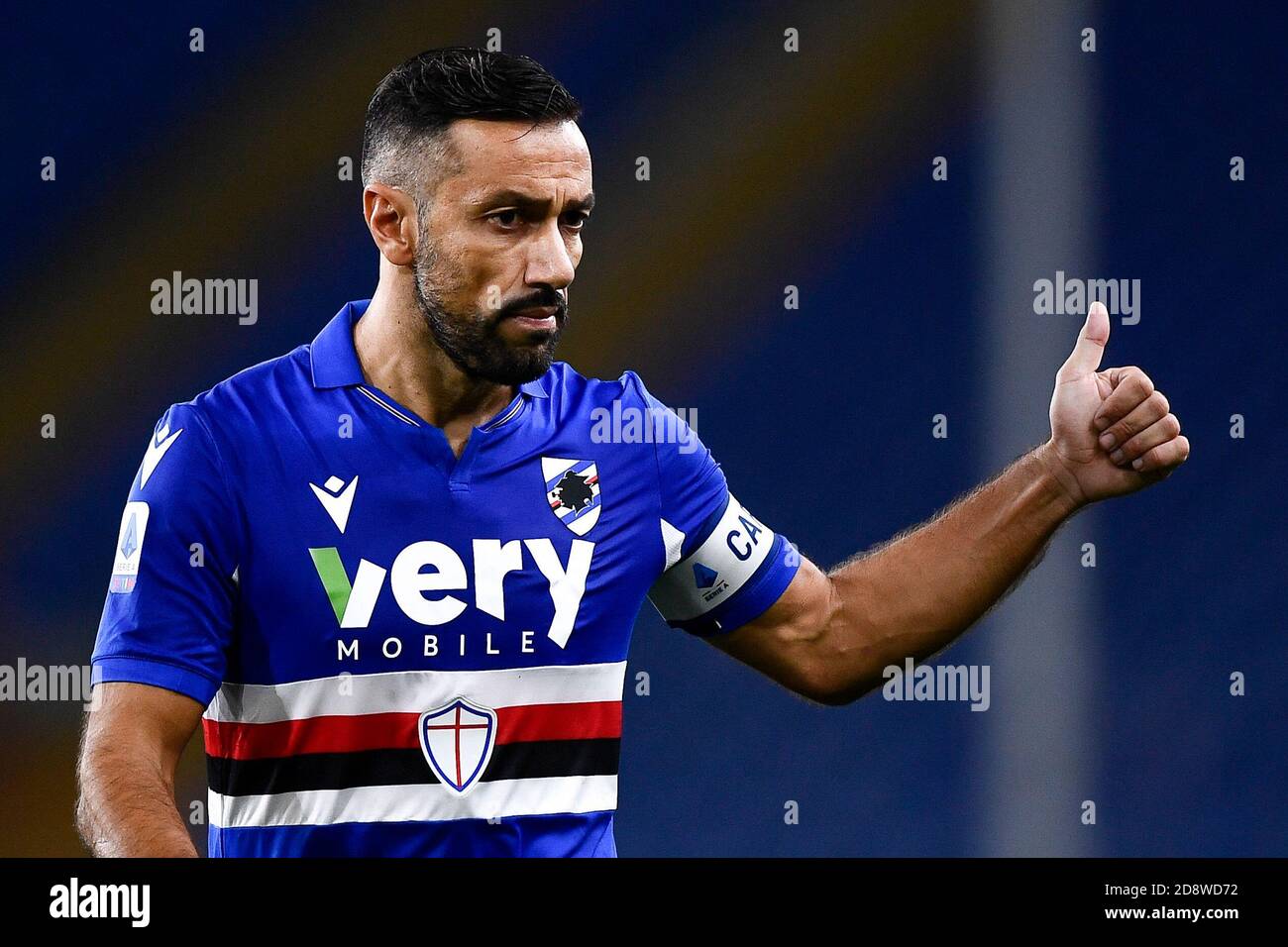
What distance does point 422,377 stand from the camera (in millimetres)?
2373

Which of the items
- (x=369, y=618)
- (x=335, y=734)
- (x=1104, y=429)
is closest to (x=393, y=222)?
(x=369, y=618)

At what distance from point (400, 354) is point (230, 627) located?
1.48 ft

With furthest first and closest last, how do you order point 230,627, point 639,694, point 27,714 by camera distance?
1. point 639,694
2. point 27,714
3. point 230,627

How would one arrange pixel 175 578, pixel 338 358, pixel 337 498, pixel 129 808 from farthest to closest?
pixel 338 358, pixel 337 498, pixel 175 578, pixel 129 808

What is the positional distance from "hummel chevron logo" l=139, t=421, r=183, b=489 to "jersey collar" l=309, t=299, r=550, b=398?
0.21 m

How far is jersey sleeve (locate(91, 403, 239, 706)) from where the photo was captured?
215cm

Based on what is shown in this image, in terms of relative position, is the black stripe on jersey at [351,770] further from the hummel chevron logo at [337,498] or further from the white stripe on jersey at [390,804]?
the hummel chevron logo at [337,498]

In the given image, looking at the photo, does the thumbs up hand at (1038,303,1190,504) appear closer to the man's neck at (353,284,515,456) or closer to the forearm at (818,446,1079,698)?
the forearm at (818,446,1079,698)

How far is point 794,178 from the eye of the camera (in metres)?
4.61

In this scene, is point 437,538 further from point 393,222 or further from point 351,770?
point 393,222

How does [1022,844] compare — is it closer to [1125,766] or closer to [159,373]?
[1125,766]

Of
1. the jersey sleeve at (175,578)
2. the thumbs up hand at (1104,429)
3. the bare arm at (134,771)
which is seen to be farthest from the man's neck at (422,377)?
the thumbs up hand at (1104,429)

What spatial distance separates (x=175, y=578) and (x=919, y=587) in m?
1.13

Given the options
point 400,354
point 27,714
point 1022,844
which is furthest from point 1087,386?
point 27,714
